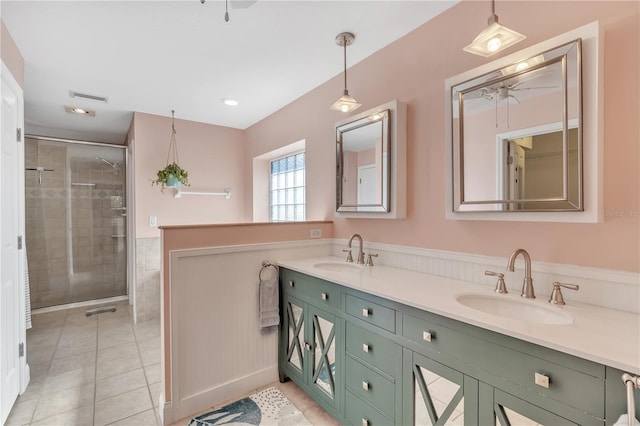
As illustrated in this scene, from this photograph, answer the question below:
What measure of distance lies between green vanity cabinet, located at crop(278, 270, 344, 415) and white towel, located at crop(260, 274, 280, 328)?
6 cm

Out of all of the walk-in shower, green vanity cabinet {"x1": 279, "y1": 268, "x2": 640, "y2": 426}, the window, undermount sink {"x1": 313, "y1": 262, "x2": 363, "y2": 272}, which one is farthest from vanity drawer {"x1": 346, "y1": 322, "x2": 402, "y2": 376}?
the walk-in shower

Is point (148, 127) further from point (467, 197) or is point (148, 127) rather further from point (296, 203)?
point (467, 197)

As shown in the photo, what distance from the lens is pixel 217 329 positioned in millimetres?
1997

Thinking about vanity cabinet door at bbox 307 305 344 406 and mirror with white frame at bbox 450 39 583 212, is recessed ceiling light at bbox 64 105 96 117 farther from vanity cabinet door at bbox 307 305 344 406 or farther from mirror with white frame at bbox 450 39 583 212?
mirror with white frame at bbox 450 39 583 212

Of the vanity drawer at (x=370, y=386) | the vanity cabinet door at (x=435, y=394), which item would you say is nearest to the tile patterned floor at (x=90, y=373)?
the vanity drawer at (x=370, y=386)

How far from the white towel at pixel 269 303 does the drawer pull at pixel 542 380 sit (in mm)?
1611

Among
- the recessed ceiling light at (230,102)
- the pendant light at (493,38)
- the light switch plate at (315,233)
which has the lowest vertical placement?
the light switch plate at (315,233)

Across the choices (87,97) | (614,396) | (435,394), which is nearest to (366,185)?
(435,394)

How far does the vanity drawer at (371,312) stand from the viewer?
1.42 metres

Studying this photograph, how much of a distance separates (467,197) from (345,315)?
0.95 m

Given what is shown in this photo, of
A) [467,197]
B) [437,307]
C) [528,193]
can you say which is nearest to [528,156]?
[528,193]

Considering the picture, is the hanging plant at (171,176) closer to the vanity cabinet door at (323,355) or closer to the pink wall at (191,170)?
the pink wall at (191,170)

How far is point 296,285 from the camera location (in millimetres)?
2078

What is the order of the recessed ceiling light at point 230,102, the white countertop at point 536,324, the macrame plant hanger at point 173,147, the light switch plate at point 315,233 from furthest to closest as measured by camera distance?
the macrame plant hanger at point 173,147, the recessed ceiling light at point 230,102, the light switch plate at point 315,233, the white countertop at point 536,324
